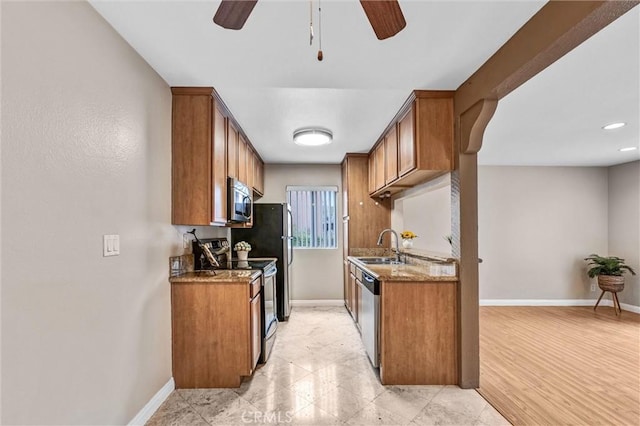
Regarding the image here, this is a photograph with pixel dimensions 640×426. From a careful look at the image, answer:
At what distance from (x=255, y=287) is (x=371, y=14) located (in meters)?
2.21

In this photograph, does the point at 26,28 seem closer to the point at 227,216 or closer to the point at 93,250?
the point at 93,250

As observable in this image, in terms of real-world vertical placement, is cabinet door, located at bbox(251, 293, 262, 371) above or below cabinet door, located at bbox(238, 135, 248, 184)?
below

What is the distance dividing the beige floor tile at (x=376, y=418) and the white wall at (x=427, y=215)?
5.50 feet

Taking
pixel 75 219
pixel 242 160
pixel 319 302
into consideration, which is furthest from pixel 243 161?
pixel 319 302

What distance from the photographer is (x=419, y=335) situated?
2.47 metres

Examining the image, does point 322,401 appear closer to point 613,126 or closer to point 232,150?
point 232,150

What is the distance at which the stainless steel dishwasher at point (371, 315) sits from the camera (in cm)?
257

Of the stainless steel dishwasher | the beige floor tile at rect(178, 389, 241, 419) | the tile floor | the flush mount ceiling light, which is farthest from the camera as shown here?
the flush mount ceiling light

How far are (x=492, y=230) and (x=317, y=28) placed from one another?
457 centimetres

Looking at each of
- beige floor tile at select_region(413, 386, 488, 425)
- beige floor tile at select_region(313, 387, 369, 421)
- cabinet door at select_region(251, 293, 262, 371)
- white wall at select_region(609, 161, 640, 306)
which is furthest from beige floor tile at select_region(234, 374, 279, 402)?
white wall at select_region(609, 161, 640, 306)

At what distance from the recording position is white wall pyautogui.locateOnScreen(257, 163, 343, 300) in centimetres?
509

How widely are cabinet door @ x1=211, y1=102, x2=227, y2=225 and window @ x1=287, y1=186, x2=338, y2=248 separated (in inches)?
95.1

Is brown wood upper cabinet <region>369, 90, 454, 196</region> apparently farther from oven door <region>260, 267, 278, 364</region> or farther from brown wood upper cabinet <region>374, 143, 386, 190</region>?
oven door <region>260, 267, 278, 364</region>

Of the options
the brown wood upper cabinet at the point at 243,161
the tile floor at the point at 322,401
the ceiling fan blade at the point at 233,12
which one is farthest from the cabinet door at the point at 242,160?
the ceiling fan blade at the point at 233,12
